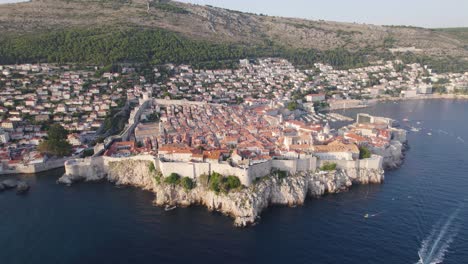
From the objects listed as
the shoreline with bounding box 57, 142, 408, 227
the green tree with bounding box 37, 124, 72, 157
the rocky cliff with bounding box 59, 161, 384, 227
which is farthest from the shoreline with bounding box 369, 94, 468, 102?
the green tree with bounding box 37, 124, 72, 157

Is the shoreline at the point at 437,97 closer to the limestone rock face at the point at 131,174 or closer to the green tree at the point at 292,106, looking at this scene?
the green tree at the point at 292,106

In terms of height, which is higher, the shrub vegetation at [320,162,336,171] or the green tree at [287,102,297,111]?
the green tree at [287,102,297,111]

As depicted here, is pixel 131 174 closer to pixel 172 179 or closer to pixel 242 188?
pixel 172 179

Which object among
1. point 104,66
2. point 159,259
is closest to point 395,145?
point 159,259

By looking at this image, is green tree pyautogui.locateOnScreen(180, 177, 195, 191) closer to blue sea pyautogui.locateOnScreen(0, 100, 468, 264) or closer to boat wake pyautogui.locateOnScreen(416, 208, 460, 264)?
blue sea pyautogui.locateOnScreen(0, 100, 468, 264)

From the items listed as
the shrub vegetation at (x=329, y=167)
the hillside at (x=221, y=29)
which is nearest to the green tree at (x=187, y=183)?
the shrub vegetation at (x=329, y=167)

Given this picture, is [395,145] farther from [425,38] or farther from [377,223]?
[425,38]
